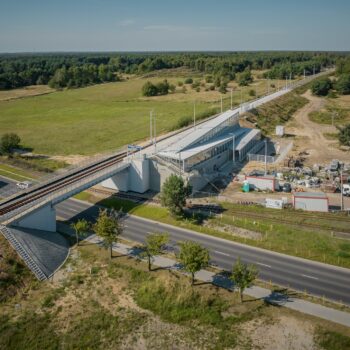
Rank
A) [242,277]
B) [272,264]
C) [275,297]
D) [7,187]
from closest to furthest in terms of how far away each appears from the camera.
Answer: [242,277]
[275,297]
[272,264]
[7,187]

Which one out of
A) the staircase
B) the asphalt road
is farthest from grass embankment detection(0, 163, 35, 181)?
the staircase

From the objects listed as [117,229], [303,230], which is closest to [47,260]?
[117,229]

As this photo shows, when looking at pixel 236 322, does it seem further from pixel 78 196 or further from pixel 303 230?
pixel 78 196

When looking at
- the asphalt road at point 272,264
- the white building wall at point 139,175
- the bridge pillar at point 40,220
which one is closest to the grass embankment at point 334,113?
the white building wall at point 139,175

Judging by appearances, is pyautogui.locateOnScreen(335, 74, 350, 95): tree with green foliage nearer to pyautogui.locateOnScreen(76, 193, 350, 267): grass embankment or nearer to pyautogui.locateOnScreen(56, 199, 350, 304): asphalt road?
pyautogui.locateOnScreen(76, 193, 350, 267): grass embankment

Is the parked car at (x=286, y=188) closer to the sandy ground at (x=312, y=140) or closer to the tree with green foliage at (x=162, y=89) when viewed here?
the sandy ground at (x=312, y=140)

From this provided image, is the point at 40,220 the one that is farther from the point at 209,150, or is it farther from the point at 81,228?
the point at 209,150

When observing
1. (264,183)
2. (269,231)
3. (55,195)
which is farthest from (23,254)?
(264,183)
